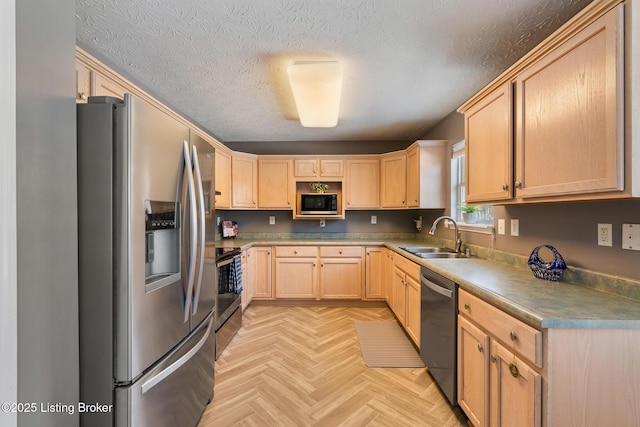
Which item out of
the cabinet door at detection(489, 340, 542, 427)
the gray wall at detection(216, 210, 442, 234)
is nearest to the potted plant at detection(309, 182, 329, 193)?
the gray wall at detection(216, 210, 442, 234)

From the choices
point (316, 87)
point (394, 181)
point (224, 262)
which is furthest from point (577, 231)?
point (224, 262)

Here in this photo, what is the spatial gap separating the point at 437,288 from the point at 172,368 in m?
1.68

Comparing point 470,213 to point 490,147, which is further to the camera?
point 470,213

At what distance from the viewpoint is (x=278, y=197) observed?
13.4 feet

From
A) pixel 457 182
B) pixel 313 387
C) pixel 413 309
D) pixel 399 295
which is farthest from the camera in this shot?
pixel 457 182

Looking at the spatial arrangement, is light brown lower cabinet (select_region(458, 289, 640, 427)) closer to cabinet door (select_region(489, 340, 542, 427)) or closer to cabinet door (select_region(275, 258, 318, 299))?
cabinet door (select_region(489, 340, 542, 427))

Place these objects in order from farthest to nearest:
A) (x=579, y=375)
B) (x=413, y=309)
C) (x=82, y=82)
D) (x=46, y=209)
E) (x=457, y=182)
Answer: (x=457, y=182) < (x=413, y=309) < (x=82, y=82) < (x=579, y=375) < (x=46, y=209)

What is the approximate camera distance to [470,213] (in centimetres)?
281

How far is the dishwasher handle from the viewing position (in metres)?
1.75

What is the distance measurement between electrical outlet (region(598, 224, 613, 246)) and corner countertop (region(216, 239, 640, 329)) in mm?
249

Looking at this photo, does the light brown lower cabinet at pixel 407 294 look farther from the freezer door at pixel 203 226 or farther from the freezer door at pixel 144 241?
the freezer door at pixel 144 241

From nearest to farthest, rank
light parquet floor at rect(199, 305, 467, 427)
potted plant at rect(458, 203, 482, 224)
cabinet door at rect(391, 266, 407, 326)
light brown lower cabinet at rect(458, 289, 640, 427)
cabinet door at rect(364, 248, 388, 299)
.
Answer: light brown lower cabinet at rect(458, 289, 640, 427), light parquet floor at rect(199, 305, 467, 427), potted plant at rect(458, 203, 482, 224), cabinet door at rect(391, 266, 407, 326), cabinet door at rect(364, 248, 388, 299)

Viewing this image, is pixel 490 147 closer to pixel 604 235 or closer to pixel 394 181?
pixel 604 235

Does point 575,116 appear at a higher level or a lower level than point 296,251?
higher
